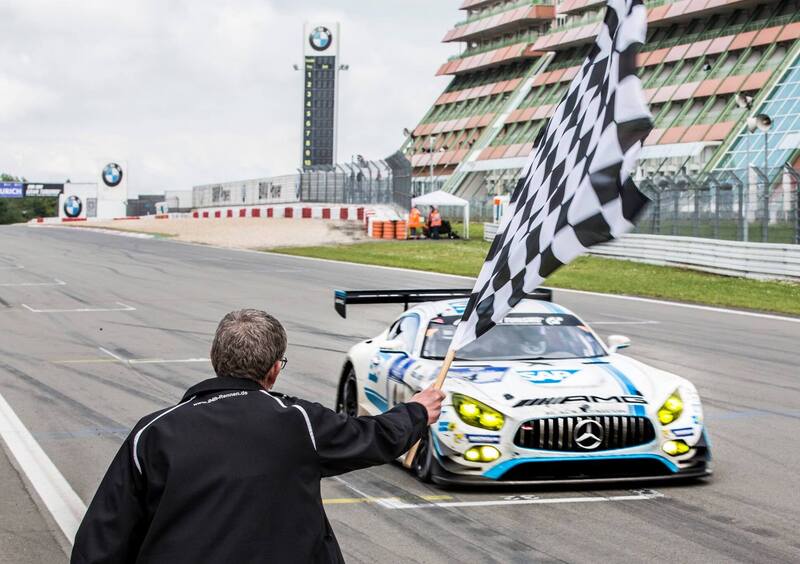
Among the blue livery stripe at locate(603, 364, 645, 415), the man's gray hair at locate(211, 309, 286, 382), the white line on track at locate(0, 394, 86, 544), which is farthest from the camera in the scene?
the blue livery stripe at locate(603, 364, 645, 415)

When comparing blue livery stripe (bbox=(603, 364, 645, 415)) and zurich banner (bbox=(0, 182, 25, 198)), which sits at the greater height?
zurich banner (bbox=(0, 182, 25, 198))

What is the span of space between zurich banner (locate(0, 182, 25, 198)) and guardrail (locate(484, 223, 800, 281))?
295 ft

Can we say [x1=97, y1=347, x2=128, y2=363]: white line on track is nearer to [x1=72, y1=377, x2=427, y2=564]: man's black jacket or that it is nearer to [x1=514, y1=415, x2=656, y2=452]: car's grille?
[x1=514, y1=415, x2=656, y2=452]: car's grille

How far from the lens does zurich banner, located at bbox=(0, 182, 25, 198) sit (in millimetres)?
115669

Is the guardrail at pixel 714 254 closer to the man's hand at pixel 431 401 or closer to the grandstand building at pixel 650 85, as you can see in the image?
the grandstand building at pixel 650 85

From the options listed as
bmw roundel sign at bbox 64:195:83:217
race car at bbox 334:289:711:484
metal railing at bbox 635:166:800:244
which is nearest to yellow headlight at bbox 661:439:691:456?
race car at bbox 334:289:711:484

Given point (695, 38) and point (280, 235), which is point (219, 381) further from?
point (695, 38)

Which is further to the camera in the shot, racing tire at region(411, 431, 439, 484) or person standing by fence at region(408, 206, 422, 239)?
person standing by fence at region(408, 206, 422, 239)

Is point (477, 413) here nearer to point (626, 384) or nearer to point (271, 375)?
point (626, 384)

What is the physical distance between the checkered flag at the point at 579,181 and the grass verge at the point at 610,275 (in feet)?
59.6

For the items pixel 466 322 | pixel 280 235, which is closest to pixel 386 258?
pixel 280 235

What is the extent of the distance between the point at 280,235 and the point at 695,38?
1276 inches

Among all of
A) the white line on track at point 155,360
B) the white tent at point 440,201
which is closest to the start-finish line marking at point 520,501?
the white line on track at point 155,360

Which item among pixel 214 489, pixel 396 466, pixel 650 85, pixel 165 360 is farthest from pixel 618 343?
pixel 650 85
